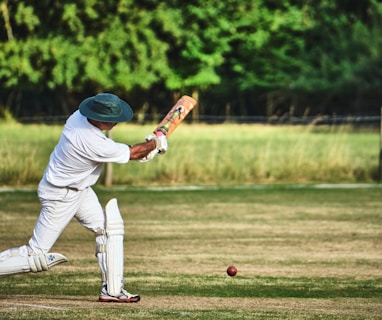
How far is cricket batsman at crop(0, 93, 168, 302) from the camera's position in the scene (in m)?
9.64

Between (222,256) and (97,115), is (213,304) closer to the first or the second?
(97,115)

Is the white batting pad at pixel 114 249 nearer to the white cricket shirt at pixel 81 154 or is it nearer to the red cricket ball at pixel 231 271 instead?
the white cricket shirt at pixel 81 154

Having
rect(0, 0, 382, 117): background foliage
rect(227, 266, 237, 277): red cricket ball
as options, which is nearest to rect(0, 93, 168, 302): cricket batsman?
rect(227, 266, 237, 277): red cricket ball

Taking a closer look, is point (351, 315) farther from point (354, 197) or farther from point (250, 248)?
point (354, 197)

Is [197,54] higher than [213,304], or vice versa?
[197,54]

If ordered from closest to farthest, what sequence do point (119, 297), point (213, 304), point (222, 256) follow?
1. point (119, 297)
2. point (213, 304)
3. point (222, 256)

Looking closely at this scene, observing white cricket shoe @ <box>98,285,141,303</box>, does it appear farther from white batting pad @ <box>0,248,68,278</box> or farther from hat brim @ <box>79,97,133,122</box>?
hat brim @ <box>79,97,133,122</box>

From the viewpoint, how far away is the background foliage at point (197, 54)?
51438 millimetres

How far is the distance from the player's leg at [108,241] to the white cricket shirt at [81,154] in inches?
9.3

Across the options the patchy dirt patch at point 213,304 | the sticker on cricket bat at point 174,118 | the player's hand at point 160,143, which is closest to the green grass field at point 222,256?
the patchy dirt patch at point 213,304

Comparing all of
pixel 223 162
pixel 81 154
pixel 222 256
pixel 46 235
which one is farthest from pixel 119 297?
pixel 223 162

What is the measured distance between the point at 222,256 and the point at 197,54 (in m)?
43.2

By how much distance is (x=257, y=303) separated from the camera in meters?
10.5

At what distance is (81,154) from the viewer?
380 inches
